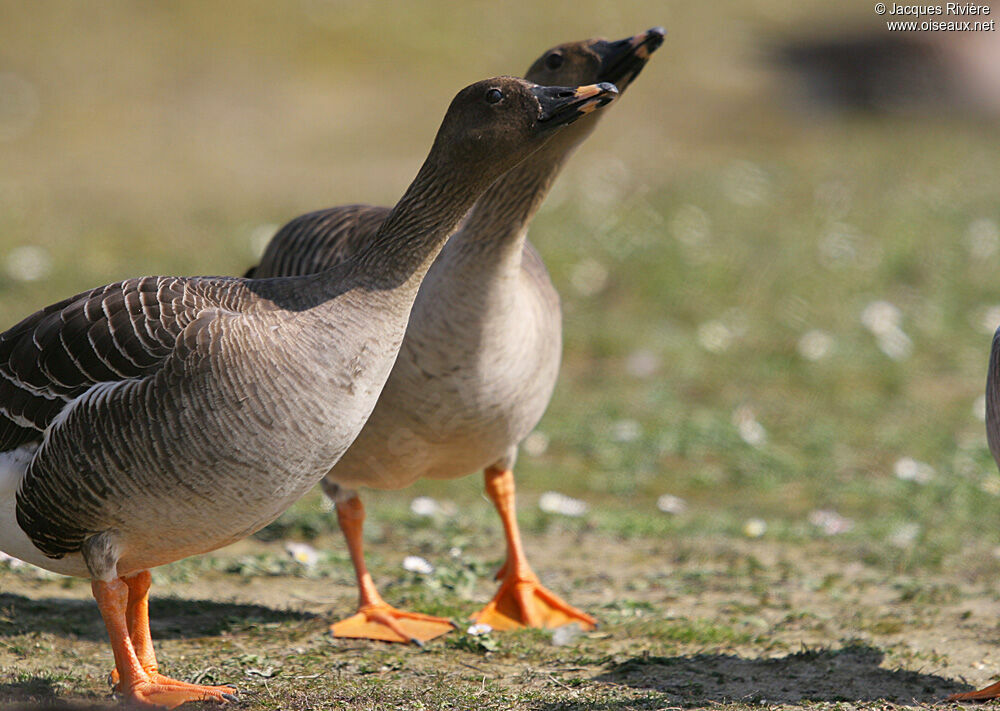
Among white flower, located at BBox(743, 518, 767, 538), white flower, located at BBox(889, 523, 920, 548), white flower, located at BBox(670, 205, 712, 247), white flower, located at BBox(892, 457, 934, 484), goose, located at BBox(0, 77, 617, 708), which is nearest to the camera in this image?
goose, located at BBox(0, 77, 617, 708)

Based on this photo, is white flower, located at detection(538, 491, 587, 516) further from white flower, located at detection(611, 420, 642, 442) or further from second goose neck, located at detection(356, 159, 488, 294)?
second goose neck, located at detection(356, 159, 488, 294)

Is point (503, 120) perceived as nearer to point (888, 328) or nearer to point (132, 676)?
point (132, 676)

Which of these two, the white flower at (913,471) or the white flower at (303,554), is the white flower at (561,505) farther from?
the white flower at (913,471)

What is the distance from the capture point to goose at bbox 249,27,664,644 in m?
4.84

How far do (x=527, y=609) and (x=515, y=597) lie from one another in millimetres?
126

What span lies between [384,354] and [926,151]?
12.8 m

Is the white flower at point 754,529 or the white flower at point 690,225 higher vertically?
the white flower at point 690,225

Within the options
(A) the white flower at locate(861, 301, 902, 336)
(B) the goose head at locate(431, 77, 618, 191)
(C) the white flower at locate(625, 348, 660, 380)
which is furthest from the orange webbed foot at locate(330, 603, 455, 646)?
(A) the white flower at locate(861, 301, 902, 336)

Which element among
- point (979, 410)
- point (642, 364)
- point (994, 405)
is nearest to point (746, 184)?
point (642, 364)

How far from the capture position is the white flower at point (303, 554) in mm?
6102

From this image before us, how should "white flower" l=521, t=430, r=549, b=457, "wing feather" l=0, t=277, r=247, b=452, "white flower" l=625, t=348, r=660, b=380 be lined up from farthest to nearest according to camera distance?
"white flower" l=625, t=348, r=660, b=380 → "white flower" l=521, t=430, r=549, b=457 → "wing feather" l=0, t=277, r=247, b=452

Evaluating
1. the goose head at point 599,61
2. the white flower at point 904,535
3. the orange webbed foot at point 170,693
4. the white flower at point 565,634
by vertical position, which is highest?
the goose head at point 599,61

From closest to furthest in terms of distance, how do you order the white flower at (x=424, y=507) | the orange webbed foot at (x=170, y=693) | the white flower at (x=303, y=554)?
1. the orange webbed foot at (x=170, y=693)
2. the white flower at (x=303, y=554)
3. the white flower at (x=424, y=507)

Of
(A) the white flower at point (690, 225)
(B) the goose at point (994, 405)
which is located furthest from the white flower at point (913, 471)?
(A) the white flower at point (690, 225)
